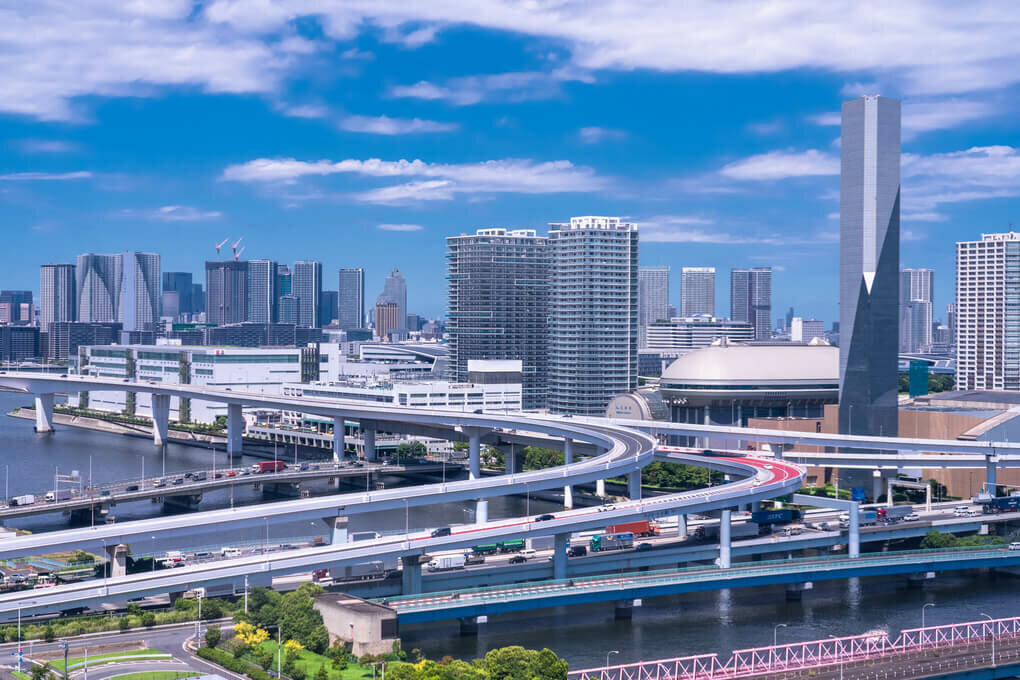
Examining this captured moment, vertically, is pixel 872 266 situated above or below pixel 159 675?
above

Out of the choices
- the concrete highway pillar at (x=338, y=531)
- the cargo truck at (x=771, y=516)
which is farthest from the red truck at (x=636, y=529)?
the concrete highway pillar at (x=338, y=531)

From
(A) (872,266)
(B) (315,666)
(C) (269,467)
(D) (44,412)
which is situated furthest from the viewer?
(D) (44,412)

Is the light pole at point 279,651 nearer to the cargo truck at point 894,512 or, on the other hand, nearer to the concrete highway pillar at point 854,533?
the concrete highway pillar at point 854,533

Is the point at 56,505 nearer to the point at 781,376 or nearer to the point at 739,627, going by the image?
the point at 739,627

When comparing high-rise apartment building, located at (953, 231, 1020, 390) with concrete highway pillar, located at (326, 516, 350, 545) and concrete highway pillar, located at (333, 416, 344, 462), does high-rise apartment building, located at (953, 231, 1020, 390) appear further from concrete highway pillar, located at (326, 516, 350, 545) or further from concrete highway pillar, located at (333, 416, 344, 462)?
concrete highway pillar, located at (326, 516, 350, 545)

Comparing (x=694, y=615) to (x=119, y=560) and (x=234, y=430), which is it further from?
(x=234, y=430)

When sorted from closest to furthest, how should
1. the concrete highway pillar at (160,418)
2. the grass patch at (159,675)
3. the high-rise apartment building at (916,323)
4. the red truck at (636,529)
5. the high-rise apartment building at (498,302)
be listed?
the grass patch at (159,675), the red truck at (636,529), the concrete highway pillar at (160,418), the high-rise apartment building at (498,302), the high-rise apartment building at (916,323)

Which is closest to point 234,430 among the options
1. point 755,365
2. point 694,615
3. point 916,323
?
point 755,365
